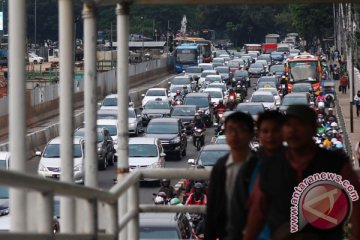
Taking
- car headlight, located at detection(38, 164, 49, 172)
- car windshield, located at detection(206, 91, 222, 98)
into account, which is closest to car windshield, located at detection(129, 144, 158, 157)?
car headlight, located at detection(38, 164, 49, 172)

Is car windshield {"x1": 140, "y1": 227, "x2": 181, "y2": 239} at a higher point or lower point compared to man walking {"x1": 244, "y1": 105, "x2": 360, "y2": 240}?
lower

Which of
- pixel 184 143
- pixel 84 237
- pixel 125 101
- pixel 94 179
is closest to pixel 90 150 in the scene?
pixel 94 179

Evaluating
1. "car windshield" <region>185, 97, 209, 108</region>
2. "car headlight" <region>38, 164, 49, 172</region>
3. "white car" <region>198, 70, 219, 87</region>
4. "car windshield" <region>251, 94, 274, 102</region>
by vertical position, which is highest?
"car headlight" <region>38, 164, 49, 172</region>

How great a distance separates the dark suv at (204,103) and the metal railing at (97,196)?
43.8 m

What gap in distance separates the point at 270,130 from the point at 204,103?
48.3m

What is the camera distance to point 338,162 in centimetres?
721

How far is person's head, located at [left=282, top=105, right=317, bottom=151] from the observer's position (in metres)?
7.16

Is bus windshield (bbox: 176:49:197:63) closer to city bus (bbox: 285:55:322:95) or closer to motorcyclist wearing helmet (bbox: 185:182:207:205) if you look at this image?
city bus (bbox: 285:55:322:95)

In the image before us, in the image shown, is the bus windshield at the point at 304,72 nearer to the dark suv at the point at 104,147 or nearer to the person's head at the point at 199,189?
the dark suv at the point at 104,147

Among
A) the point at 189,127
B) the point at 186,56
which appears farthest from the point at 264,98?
the point at 186,56

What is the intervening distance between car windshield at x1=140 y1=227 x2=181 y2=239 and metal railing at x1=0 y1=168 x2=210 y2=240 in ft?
24.1

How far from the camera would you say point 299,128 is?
7.16 meters

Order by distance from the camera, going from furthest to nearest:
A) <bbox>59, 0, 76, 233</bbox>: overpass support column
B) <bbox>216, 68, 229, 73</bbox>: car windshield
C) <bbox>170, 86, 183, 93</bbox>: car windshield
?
1. <bbox>216, 68, 229, 73</bbox>: car windshield
2. <bbox>170, 86, 183, 93</bbox>: car windshield
3. <bbox>59, 0, 76, 233</bbox>: overpass support column

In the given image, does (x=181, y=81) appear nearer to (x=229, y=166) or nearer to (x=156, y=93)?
(x=156, y=93)
